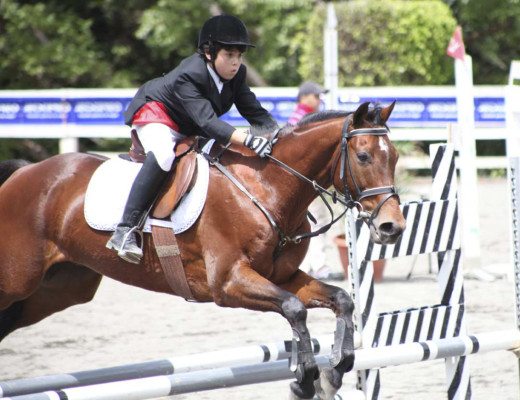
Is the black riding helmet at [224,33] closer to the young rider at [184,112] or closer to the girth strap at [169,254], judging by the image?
the young rider at [184,112]

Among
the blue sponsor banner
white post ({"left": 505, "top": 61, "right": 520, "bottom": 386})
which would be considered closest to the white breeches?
white post ({"left": 505, "top": 61, "right": 520, "bottom": 386})

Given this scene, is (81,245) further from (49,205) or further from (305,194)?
(305,194)

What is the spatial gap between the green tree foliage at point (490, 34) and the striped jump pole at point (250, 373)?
14260 millimetres

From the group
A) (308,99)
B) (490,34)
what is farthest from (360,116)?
(490,34)

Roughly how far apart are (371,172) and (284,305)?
0.76 metres

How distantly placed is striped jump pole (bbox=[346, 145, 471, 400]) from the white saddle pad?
0.99m

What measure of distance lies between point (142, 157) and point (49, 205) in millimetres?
632

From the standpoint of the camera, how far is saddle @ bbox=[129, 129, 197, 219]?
13.5ft

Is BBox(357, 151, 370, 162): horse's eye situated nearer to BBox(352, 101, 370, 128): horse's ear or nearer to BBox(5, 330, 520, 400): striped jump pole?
BBox(352, 101, 370, 128): horse's ear

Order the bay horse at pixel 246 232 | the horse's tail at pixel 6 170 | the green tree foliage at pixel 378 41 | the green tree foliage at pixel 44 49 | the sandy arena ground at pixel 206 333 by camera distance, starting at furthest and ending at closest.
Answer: the green tree foliage at pixel 44 49
the green tree foliage at pixel 378 41
the sandy arena ground at pixel 206 333
the horse's tail at pixel 6 170
the bay horse at pixel 246 232

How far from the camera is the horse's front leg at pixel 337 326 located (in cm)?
382

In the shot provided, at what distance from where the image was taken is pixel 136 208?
13.7 ft

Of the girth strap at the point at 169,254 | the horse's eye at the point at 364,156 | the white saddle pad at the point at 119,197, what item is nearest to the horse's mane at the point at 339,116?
the horse's eye at the point at 364,156

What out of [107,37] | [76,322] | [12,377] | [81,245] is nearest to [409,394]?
[81,245]
